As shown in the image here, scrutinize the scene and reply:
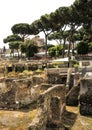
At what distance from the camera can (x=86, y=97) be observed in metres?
13.7

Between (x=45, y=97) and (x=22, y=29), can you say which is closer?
(x=45, y=97)

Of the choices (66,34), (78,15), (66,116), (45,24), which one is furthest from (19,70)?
(66,34)

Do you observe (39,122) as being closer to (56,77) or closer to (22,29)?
(56,77)

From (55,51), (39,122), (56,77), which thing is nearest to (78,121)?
(39,122)

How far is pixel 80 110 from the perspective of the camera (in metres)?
13.6

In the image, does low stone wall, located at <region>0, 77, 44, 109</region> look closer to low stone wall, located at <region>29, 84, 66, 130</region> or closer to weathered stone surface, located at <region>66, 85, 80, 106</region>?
weathered stone surface, located at <region>66, 85, 80, 106</region>

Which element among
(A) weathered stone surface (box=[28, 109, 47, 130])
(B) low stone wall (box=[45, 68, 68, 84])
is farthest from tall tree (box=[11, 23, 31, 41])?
(A) weathered stone surface (box=[28, 109, 47, 130])

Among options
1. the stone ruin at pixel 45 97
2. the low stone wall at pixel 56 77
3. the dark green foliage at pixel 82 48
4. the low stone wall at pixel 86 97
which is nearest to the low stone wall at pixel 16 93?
the stone ruin at pixel 45 97

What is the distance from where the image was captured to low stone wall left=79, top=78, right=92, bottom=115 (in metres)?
13.5

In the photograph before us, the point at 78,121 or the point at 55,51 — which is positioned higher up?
the point at 55,51

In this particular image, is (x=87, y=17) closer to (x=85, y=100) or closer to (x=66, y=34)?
(x=66, y=34)

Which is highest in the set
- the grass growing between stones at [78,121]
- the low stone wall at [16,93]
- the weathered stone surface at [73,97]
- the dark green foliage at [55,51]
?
the dark green foliage at [55,51]

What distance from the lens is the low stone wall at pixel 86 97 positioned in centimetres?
1351

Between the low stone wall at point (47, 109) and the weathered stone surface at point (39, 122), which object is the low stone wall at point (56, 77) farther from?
the weathered stone surface at point (39, 122)
